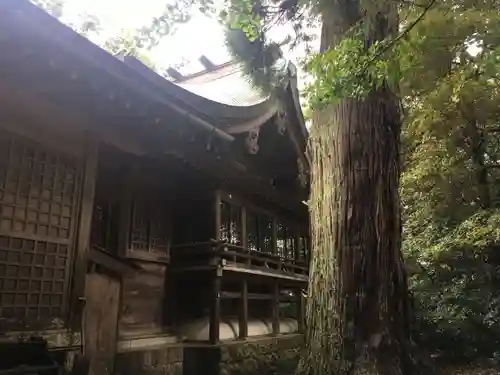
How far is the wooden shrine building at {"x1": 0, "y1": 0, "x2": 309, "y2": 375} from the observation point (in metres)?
4.70

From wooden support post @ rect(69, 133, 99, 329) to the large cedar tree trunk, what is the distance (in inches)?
109

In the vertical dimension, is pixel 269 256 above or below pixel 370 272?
above

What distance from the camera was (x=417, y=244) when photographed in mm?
12586

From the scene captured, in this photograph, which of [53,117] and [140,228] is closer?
[53,117]

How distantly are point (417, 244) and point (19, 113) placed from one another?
10.7 meters

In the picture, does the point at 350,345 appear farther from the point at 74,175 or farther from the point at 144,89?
the point at 74,175

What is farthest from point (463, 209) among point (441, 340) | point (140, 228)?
point (140, 228)

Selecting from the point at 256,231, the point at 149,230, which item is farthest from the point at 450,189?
the point at 149,230

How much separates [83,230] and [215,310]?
10.5 feet

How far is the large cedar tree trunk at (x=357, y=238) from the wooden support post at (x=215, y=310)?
12.3ft

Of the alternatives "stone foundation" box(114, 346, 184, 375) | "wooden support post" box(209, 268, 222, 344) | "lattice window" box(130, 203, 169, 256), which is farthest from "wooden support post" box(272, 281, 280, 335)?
"lattice window" box(130, 203, 169, 256)

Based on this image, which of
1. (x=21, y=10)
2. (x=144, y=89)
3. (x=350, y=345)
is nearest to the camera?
(x=21, y=10)

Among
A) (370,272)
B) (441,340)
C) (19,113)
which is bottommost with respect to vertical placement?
(441,340)

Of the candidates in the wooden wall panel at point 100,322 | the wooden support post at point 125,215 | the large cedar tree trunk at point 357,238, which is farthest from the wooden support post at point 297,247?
the large cedar tree trunk at point 357,238
